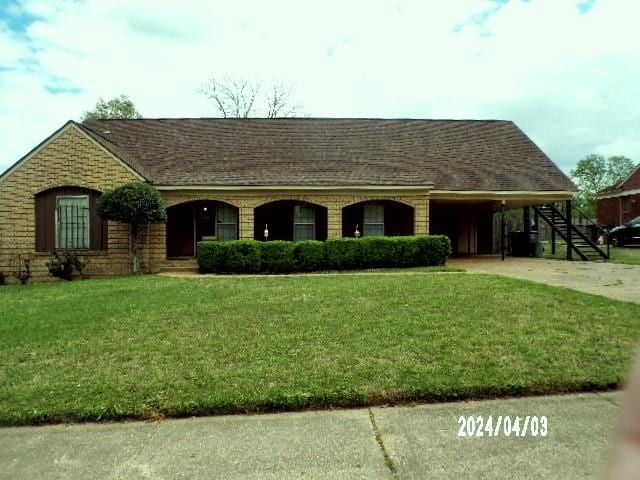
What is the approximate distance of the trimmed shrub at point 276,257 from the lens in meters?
13.6

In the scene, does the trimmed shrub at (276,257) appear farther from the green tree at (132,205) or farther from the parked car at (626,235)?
the parked car at (626,235)

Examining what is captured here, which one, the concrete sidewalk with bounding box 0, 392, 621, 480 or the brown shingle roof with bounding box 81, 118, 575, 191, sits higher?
the brown shingle roof with bounding box 81, 118, 575, 191

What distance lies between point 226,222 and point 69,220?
5.23 meters

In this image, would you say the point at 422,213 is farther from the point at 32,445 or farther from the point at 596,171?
the point at 596,171

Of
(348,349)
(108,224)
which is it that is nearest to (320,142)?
(108,224)

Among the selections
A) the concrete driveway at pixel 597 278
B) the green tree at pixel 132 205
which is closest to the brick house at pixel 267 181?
the green tree at pixel 132 205

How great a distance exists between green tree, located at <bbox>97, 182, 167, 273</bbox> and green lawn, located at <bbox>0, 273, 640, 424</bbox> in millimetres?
5363

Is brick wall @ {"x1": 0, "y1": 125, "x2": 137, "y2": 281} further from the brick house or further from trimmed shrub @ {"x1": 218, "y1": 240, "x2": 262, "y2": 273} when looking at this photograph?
trimmed shrub @ {"x1": 218, "y1": 240, "x2": 262, "y2": 273}

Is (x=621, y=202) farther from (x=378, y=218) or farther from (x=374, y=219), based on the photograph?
(x=374, y=219)

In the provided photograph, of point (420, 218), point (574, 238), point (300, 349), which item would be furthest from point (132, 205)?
point (574, 238)

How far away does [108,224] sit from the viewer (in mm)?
14695

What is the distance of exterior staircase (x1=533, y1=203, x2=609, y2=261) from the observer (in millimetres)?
16922

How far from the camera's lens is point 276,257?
44.5 ft

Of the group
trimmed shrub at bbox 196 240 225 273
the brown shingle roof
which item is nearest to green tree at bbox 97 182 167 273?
the brown shingle roof
